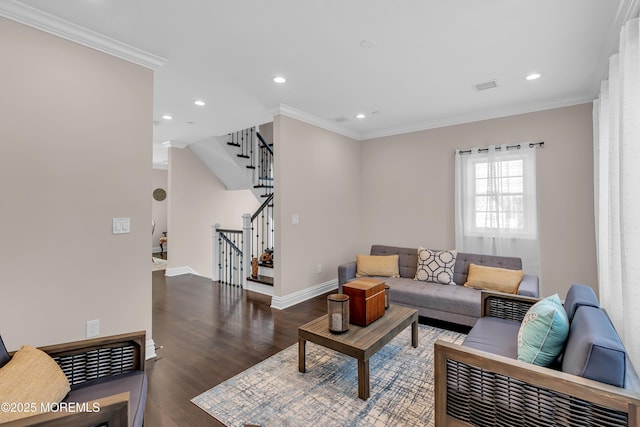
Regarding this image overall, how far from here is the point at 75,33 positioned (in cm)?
230

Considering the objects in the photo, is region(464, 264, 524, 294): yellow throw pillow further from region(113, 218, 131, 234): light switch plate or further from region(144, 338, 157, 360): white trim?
region(113, 218, 131, 234): light switch plate

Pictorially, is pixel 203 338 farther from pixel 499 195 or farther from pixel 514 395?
pixel 499 195

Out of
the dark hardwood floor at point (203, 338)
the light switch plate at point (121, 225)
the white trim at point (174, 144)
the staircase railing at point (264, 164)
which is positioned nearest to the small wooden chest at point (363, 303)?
the dark hardwood floor at point (203, 338)

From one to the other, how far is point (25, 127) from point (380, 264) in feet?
12.8

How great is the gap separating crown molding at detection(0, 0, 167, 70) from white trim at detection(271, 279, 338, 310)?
3106 millimetres

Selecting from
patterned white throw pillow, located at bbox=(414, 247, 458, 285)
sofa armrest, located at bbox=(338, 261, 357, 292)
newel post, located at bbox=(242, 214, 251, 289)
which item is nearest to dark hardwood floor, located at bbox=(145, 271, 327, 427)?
newel post, located at bbox=(242, 214, 251, 289)

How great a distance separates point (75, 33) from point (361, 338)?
3281mm

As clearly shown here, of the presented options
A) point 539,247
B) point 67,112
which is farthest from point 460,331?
point 67,112

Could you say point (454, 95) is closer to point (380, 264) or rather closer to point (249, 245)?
point (380, 264)

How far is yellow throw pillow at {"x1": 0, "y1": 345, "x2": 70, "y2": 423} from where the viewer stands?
111cm

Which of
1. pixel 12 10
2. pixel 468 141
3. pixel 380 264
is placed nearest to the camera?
pixel 12 10

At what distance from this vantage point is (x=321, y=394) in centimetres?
216

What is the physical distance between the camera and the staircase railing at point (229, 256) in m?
5.53

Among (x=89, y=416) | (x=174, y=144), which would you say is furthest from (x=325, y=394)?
(x=174, y=144)
